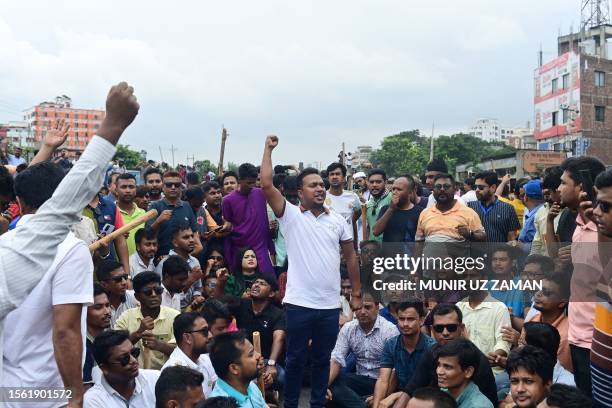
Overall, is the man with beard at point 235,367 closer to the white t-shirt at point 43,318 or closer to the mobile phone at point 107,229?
the white t-shirt at point 43,318

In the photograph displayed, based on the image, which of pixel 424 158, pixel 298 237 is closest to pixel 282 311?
pixel 298 237

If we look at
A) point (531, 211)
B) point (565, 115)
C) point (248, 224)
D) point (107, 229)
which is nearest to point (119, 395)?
point (107, 229)

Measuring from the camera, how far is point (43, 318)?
8.84 feet

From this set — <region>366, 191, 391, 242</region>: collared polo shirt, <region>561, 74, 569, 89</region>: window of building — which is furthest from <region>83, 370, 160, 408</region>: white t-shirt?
<region>561, 74, 569, 89</region>: window of building

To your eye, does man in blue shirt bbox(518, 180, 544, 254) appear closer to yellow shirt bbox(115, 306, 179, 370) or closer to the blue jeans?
the blue jeans

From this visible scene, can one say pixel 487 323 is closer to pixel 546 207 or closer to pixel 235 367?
pixel 546 207

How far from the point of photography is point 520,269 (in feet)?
20.7

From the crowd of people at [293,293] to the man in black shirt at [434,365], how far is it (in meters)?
A: 0.02

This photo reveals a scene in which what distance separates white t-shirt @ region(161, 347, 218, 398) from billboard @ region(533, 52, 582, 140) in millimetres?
39831

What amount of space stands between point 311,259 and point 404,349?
1142mm

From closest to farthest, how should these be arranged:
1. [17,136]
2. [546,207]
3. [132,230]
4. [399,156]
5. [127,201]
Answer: [132,230] → [127,201] → [546,207] → [17,136] → [399,156]

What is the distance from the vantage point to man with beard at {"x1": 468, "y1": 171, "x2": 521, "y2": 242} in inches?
291

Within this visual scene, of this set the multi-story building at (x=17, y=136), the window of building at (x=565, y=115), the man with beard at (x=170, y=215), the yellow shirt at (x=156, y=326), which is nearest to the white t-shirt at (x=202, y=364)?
the yellow shirt at (x=156, y=326)

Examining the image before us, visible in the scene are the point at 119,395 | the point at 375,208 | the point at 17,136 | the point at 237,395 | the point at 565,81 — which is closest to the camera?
the point at 119,395
